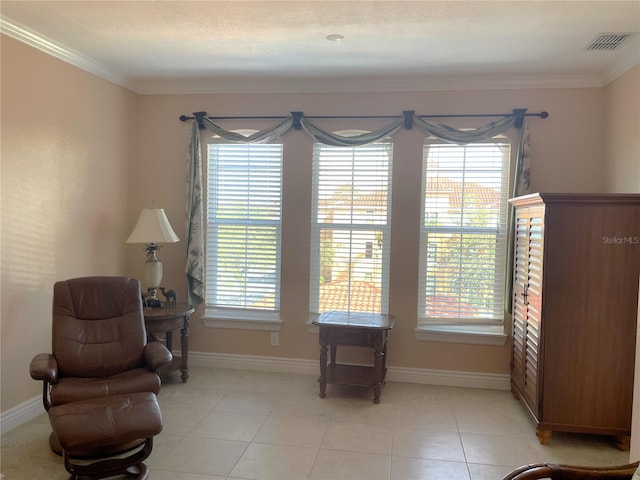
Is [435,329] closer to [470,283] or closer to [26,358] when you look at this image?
[470,283]

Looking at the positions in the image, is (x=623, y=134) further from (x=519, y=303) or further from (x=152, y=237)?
(x=152, y=237)

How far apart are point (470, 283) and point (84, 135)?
3.40 m

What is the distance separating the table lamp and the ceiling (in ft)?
4.08

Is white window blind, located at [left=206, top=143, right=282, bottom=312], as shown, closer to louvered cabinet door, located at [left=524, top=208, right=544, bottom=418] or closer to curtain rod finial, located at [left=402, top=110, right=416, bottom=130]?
curtain rod finial, located at [left=402, top=110, right=416, bottom=130]

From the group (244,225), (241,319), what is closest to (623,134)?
(244,225)

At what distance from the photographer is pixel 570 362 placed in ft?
9.39

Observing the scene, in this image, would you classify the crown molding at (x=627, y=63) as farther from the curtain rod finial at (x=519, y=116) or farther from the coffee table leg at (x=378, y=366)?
the coffee table leg at (x=378, y=366)

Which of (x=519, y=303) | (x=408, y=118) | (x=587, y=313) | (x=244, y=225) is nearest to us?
(x=587, y=313)

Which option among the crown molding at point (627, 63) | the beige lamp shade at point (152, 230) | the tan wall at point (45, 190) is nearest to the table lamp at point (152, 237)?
the beige lamp shade at point (152, 230)

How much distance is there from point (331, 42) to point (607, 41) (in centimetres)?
181

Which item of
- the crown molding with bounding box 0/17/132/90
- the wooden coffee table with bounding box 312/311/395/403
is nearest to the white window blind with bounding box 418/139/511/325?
the wooden coffee table with bounding box 312/311/395/403

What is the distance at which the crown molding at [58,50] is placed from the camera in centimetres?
289

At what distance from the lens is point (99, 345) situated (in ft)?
9.91

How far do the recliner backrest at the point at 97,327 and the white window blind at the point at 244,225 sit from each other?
1.07m
